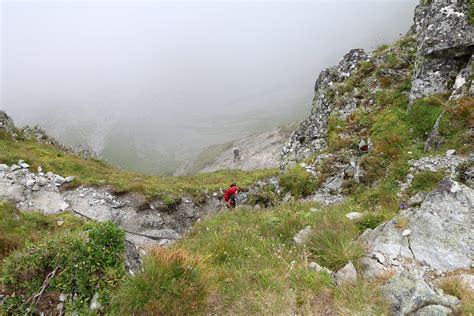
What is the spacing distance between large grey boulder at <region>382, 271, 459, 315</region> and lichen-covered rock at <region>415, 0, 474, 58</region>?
16.4 m

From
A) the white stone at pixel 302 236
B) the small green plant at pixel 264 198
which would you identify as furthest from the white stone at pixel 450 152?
the small green plant at pixel 264 198

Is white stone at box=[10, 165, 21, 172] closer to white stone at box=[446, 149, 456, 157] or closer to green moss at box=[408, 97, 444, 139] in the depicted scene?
green moss at box=[408, 97, 444, 139]

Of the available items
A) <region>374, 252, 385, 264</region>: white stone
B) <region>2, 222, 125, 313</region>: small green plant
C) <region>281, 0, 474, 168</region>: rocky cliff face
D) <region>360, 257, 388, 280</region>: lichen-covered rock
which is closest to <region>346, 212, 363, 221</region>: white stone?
<region>374, 252, 385, 264</region>: white stone

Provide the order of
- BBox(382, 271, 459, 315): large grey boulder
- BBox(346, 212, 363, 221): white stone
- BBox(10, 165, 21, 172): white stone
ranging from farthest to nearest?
BBox(10, 165, 21, 172): white stone, BBox(346, 212, 363, 221): white stone, BBox(382, 271, 459, 315): large grey boulder

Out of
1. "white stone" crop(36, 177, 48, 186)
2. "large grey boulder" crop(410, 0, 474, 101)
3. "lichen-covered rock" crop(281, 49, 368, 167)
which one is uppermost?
"large grey boulder" crop(410, 0, 474, 101)

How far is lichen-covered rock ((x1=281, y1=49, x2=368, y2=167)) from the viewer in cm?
2517

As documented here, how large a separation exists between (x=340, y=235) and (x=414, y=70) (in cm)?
1548

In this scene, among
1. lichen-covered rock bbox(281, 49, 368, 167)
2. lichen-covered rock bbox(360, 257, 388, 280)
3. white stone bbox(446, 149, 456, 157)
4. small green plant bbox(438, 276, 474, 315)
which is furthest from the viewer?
lichen-covered rock bbox(281, 49, 368, 167)

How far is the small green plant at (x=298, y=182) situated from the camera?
758 inches

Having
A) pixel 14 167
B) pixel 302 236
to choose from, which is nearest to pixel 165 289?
pixel 302 236

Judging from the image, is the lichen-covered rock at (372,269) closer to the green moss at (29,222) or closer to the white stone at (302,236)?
the white stone at (302,236)

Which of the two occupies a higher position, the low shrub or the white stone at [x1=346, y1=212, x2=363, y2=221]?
the low shrub

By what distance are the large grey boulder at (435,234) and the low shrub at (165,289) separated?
4.15 meters

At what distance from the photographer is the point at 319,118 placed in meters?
27.3
